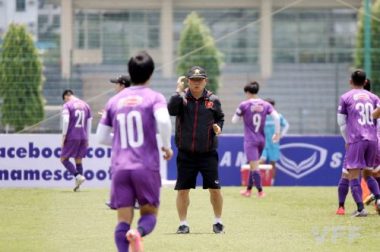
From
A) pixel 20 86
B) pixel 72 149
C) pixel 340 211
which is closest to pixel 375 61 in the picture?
pixel 20 86

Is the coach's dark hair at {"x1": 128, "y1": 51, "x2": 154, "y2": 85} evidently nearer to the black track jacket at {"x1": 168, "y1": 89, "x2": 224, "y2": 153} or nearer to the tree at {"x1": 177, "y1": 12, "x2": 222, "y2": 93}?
the black track jacket at {"x1": 168, "y1": 89, "x2": 224, "y2": 153}

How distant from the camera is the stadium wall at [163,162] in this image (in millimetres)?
23625

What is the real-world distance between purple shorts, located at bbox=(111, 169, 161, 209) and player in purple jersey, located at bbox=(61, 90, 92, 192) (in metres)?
12.4

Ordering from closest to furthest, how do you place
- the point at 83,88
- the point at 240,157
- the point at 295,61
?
the point at 240,157
the point at 83,88
the point at 295,61

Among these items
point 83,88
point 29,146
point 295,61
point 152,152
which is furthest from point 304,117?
point 152,152

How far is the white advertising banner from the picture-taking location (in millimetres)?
23578

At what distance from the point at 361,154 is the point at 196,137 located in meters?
3.00

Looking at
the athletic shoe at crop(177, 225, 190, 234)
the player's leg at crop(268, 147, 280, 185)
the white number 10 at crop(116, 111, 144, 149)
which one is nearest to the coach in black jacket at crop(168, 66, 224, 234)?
the athletic shoe at crop(177, 225, 190, 234)

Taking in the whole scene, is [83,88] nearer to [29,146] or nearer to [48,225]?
[29,146]

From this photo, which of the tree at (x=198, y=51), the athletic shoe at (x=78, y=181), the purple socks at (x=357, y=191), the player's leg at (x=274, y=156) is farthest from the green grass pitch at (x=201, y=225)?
the tree at (x=198, y=51)

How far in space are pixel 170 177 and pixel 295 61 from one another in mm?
12144

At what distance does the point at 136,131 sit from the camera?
9.73 meters

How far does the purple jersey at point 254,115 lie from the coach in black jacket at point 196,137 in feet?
22.8

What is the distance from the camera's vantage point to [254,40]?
3734cm
